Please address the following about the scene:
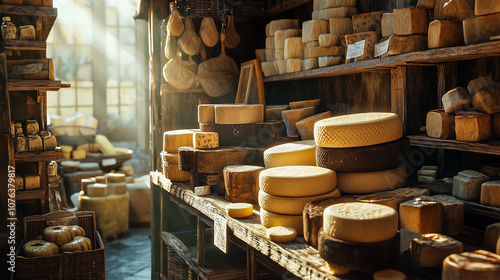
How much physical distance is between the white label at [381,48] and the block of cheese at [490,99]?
20.5 inches

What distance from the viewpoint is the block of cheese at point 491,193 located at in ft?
6.07

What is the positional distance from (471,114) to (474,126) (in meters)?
0.06

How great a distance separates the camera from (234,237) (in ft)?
7.79

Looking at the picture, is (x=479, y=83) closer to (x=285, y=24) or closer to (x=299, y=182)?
(x=299, y=182)

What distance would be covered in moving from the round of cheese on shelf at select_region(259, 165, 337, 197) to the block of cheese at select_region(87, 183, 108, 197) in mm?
4584

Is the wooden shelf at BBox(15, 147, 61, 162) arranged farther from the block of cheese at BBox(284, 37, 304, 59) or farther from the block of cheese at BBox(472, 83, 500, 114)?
the block of cheese at BBox(472, 83, 500, 114)

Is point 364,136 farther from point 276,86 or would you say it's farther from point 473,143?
point 276,86

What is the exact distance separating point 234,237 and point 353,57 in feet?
3.97

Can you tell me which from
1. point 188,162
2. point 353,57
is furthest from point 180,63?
point 353,57

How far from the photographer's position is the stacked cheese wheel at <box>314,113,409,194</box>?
2.01 metres

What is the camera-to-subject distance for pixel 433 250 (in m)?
1.47

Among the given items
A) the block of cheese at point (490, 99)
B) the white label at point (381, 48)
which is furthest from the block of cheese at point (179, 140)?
the block of cheese at point (490, 99)

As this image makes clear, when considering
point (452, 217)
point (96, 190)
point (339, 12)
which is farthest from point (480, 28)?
point (96, 190)

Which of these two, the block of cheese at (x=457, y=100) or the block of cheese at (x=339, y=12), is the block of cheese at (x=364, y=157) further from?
the block of cheese at (x=339, y=12)
